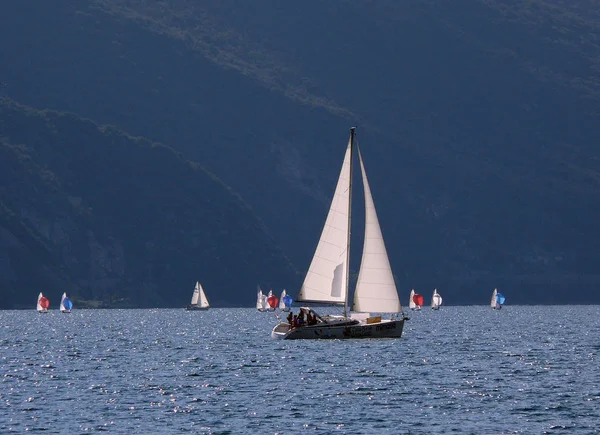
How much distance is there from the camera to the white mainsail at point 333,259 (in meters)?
93.2

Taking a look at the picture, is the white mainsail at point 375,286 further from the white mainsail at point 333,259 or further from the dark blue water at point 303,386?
the dark blue water at point 303,386

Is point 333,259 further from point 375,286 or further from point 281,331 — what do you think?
point 281,331

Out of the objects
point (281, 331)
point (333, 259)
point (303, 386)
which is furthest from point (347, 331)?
point (303, 386)

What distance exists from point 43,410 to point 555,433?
21.3 metres

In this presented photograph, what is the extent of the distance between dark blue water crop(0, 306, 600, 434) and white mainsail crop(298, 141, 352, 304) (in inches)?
148

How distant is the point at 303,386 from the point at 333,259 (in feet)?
83.8

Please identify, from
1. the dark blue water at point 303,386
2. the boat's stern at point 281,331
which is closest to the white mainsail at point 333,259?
the dark blue water at point 303,386

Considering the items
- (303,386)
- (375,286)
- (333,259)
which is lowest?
(303,386)

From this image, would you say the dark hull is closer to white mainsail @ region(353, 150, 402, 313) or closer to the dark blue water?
the dark blue water

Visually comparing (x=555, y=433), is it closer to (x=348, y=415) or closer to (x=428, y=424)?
(x=428, y=424)

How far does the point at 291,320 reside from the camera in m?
98.2

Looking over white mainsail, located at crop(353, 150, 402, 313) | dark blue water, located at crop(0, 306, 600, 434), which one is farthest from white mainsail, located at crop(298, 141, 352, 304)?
dark blue water, located at crop(0, 306, 600, 434)

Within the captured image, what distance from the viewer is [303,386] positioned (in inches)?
2704

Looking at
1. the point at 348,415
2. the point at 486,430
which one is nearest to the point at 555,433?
the point at 486,430
